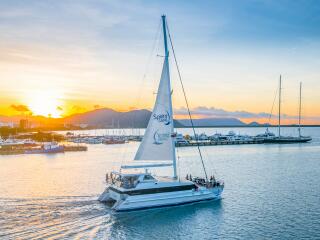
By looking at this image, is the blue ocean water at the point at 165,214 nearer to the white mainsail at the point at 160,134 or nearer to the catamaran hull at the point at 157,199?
the catamaran hull at the point at 157,199

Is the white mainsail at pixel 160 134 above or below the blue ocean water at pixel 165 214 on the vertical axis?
above

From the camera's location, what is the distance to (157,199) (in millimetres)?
32656

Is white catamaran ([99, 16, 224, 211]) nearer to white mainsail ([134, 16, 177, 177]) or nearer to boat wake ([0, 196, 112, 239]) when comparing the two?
white mainsail ([134, 16, 177, 177])

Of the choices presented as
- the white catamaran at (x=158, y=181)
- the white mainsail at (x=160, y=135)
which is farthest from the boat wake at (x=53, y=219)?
the white mainsail at (x=160, y=135)

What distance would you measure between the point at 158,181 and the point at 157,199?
156 cm

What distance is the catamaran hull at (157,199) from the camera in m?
31.6

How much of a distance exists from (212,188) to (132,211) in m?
8.93

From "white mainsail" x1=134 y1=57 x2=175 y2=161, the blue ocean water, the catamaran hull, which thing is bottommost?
the blue ocean water

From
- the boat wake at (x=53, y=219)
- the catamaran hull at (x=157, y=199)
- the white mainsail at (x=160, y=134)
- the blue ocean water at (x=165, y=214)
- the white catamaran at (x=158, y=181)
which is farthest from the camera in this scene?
the white mainsail at (x=160, y=134)

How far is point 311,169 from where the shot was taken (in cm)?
6319

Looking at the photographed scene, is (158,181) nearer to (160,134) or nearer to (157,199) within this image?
(157,199)

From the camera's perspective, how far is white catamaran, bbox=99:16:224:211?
1256 inches

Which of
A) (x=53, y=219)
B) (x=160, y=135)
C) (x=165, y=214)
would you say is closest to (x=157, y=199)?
(x=165, y=214)

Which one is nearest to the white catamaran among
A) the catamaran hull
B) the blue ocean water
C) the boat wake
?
the catamaran hull
